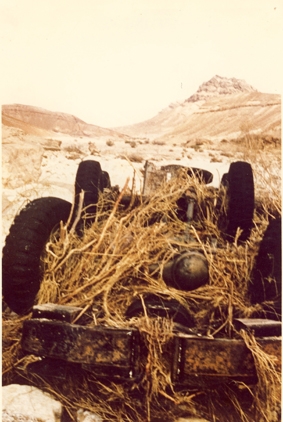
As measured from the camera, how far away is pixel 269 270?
224 cm

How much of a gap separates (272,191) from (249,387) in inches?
47.2

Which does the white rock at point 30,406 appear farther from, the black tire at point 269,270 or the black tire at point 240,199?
the black tire at point 240,199

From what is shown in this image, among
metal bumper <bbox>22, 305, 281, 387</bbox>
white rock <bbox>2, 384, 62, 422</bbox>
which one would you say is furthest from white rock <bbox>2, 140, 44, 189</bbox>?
white rock <bbox>2, 384, 62, 422</bbox>

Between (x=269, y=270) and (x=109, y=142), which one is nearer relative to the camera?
(x=269, y=270)

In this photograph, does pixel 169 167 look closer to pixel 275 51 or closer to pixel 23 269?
pixel 275 51

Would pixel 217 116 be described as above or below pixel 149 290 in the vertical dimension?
above

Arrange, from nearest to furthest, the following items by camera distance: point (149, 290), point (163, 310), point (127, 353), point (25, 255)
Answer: point (127, 353) < point (25, 255) < point (163, 310) < point (149, 290)

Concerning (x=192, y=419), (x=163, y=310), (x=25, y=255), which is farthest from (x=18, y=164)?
(x=192, y=419)

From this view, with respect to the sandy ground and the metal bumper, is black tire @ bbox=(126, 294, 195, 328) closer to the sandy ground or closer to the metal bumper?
the metal bumper


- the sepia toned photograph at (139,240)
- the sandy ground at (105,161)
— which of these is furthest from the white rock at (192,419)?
the sandy ground at (105,161)

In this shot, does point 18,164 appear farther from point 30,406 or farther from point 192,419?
point 192,419

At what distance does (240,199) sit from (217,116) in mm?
633

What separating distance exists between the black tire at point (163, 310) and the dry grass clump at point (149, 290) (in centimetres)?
5

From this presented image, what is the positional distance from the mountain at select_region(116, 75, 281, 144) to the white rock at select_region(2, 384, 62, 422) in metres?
1.65
